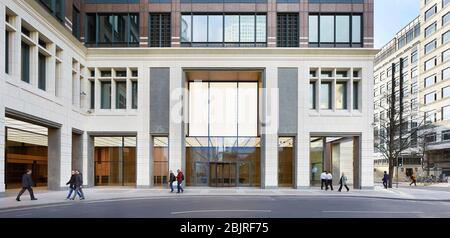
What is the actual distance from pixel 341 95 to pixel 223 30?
459 inches

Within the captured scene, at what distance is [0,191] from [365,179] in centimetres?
2586

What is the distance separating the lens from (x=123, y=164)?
101 ft

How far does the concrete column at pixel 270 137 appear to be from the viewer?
29.6m

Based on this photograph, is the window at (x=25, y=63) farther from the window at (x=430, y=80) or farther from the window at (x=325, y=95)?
the window at (x=430, y=80)

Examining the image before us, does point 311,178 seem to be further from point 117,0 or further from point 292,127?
point 117,0

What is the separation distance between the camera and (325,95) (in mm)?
30828

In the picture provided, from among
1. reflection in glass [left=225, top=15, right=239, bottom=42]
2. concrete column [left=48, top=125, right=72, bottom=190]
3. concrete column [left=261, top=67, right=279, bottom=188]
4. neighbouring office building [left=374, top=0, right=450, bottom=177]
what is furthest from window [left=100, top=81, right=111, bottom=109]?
neighbouring office building [left=374, top=0, right=450, bottom=177]

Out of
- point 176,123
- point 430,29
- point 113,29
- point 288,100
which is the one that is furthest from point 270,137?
point 430,29

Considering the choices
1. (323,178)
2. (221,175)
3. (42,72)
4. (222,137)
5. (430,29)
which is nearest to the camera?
(42,72)

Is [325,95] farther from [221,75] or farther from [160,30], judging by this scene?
[160,30]

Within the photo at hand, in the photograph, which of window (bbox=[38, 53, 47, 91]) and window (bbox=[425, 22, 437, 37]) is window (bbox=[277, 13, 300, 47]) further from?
window (bbox=[425, 22, 437, 37])

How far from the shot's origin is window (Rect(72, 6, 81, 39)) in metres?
29.3

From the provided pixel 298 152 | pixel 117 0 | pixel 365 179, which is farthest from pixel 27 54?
pixel 365 179

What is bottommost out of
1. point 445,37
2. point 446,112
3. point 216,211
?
point 216,211
